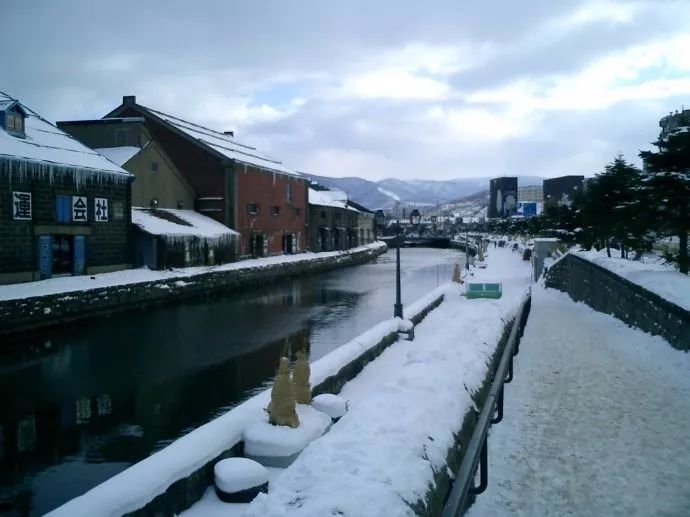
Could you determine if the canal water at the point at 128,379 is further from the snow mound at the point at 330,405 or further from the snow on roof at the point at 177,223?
the snow on roof at the point at 177,223

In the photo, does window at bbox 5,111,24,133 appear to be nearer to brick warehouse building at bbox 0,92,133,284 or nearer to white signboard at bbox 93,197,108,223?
brick warehouse building at bbox 0,92,133,284

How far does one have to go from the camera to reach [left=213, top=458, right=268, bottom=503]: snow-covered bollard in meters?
6.15

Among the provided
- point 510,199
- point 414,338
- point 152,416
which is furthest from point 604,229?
point 510,199

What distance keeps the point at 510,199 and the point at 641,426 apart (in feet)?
444

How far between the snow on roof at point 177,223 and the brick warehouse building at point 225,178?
5.89ft

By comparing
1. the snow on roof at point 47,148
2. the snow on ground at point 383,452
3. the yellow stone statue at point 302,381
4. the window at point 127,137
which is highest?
the window at point 127,137

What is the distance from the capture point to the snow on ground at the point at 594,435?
18.5 ft

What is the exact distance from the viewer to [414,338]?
55.6ft

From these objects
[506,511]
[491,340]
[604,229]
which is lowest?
[506,511]

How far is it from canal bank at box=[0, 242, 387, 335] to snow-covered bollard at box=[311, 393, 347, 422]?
47.9ft

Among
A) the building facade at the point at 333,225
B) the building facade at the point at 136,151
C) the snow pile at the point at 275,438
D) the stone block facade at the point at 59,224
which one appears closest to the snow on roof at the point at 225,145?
the building facade at the point at 136,151

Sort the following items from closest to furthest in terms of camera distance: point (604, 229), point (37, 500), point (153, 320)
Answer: point (37, 500) → point (153, 320) → point (604, 229)

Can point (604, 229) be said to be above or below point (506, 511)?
above

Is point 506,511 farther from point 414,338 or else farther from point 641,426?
point 414,338
